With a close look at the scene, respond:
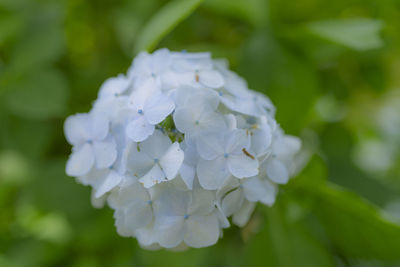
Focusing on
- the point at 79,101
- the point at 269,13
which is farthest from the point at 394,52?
the point at 79,101

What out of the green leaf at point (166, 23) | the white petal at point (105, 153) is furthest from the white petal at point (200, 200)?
the green leaf at point (166, 23)

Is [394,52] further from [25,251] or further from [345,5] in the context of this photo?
[25,251]

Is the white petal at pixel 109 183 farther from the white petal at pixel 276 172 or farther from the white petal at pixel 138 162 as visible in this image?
the white petal at pixel 276 172

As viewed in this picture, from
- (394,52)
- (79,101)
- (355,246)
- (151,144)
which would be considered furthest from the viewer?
(394,52)

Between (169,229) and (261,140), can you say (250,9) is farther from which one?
(169,229)

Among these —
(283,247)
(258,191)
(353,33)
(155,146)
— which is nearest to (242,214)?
(258,191)

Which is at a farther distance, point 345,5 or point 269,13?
point 345,5
